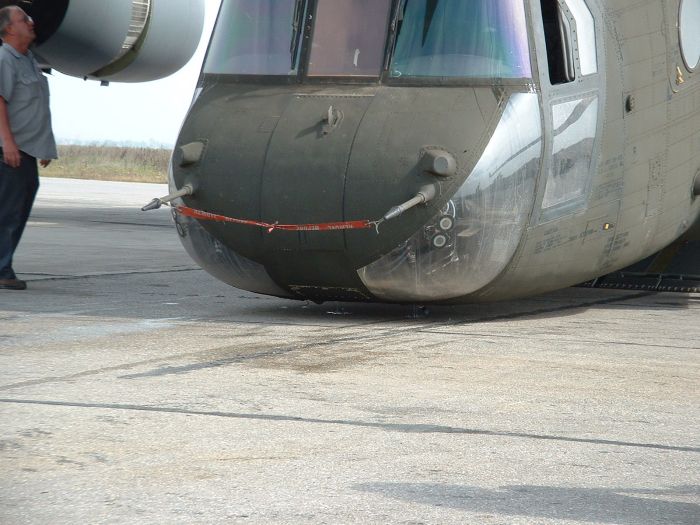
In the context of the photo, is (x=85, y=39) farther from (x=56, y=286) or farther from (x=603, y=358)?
(x=603, y=358)

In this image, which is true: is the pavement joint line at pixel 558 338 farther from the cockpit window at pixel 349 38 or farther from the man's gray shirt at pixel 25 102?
the man's gray shirt at pixel 25 102

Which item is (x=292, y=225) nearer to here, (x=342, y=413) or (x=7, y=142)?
(x=342, y=413)

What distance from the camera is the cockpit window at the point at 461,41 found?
7.21m

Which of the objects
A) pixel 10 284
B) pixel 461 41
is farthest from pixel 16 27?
pixel 461 41

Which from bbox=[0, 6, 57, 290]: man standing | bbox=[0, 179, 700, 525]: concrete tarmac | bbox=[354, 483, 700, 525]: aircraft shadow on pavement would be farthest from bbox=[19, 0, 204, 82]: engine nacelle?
bbox=[354, 483, 700, 525]: aircraft shadow on pavement

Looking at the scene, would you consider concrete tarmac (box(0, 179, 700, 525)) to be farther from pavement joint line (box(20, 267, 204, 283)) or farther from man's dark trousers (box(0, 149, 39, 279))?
pavement joint line (box(20, 267, 204, 283))

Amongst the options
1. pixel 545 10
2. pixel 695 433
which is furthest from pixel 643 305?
pixel 695 433

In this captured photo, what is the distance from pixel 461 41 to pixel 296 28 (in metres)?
0.99

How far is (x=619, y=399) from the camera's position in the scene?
5102 millimetres

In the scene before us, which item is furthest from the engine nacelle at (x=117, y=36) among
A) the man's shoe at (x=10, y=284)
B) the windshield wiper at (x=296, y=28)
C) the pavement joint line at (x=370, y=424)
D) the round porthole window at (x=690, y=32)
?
the pavement joint line at (x=370, y=424)

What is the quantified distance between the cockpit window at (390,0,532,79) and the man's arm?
116 inches

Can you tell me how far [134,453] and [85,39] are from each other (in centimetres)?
791

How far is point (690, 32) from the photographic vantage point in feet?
28.3

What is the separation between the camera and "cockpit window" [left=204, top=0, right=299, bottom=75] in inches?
300
